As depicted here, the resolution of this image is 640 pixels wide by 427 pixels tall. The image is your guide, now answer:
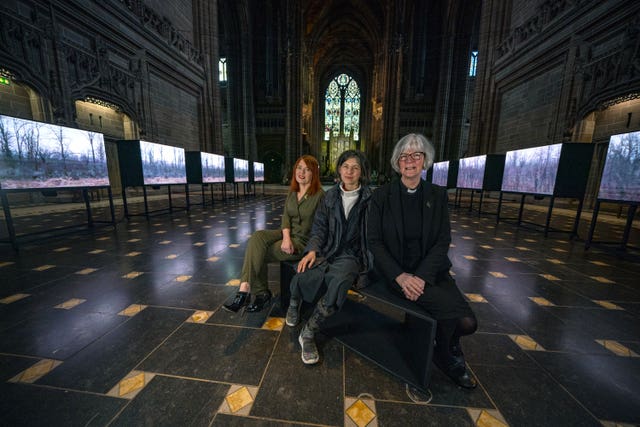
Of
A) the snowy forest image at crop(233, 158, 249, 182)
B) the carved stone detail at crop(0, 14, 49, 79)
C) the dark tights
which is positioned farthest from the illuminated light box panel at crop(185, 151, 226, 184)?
the dark tights

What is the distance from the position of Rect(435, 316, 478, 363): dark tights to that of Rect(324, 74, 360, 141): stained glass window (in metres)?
43.3

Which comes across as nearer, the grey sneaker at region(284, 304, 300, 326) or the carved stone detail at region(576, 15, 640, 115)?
the grey sneaker at region(284, 304, 300, 326)

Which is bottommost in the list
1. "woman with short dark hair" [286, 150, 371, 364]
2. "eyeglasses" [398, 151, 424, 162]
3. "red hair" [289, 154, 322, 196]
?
"woman with short dark hair" [286, 150, 371, 364]

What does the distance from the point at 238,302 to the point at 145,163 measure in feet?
21.2

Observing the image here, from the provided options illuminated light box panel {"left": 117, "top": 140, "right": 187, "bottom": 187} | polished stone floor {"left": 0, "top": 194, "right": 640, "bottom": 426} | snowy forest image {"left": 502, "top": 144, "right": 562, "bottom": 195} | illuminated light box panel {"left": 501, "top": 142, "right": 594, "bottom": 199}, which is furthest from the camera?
illuminated light box panel {"left": 117, "top": 140, "right": 187, "bottom": 187}

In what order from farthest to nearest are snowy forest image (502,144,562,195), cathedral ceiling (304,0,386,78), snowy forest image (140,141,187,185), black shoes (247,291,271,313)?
cathedral ceiling (304,0,386,78) < snowy forest image (140,141,187,185) < snowy forest image (502,144,562,195) < black shoes (247,291,271,313)

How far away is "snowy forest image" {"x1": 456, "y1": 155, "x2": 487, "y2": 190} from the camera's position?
859 cm

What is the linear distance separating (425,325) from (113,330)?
2477 millimetres

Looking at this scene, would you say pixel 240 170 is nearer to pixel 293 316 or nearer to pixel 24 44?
pixel 24 44

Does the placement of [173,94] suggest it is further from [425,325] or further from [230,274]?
[425,325]

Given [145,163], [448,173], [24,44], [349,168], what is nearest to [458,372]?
[349,168]

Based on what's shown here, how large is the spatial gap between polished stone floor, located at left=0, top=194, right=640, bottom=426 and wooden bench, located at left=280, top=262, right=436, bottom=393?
84 mm

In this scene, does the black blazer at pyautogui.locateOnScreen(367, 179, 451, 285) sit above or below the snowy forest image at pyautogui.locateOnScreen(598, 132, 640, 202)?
below

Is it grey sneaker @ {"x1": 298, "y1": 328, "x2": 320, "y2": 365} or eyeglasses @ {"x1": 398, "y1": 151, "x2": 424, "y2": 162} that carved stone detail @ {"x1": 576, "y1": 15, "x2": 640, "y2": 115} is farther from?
grey sneaker @ {"x1": 298, "y1": 328, "x2": 320, "y2": 365}
